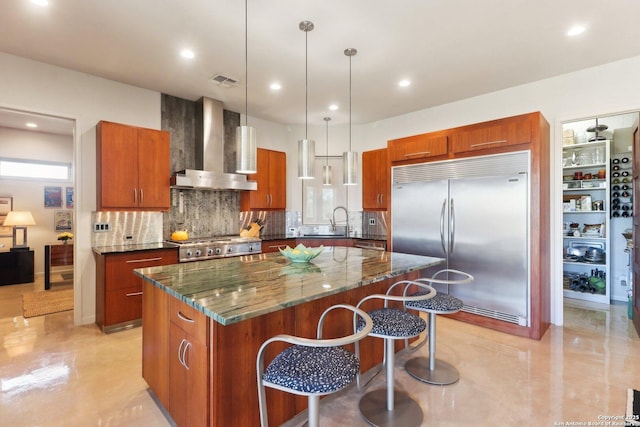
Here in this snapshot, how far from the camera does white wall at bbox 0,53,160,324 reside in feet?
10.7

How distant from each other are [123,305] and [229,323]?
2911 mm

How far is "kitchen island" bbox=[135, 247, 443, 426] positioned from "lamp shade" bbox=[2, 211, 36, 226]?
17.7 ft

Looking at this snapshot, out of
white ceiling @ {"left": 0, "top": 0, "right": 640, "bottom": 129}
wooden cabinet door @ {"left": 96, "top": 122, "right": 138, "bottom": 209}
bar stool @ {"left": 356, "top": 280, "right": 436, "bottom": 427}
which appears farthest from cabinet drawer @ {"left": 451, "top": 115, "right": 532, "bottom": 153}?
wooden cabinet door @ {"left": 96, "top": 122, "right": 138, "bottom": 209}

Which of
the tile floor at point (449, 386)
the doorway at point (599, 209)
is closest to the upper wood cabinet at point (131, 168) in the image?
the tile floor at point (449, 386)

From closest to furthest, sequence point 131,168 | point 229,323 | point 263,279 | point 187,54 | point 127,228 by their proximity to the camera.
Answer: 1. point 229,323
2. point 263,279
3. point 187,54
4. point 131,168
5. point 127,228

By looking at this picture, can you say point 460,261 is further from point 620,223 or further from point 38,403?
point 38,403

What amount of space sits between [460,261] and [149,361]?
130 inches

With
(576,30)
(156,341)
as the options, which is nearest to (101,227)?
(156,341)

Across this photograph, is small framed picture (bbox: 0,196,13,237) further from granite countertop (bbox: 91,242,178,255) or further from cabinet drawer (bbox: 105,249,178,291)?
cabinet drawer (bbox: 105,249,178,291)

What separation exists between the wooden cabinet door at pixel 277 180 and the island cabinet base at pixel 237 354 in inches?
123

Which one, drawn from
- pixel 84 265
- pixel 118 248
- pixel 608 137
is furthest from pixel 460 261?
pixel 84 265

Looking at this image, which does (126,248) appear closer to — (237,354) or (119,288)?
(119,288)

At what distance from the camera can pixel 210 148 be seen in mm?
4418

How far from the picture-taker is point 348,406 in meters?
2.12
